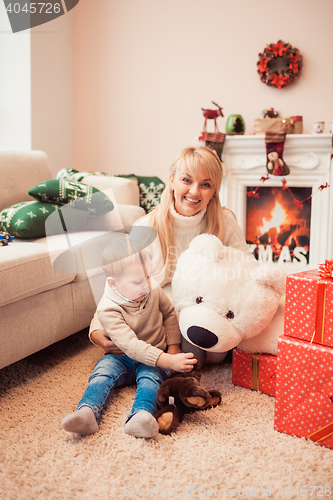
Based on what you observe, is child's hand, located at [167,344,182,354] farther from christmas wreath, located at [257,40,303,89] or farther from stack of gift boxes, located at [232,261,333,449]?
christmas wreath, located at [257,40,303,89]

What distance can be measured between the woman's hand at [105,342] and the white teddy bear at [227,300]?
0.77 feet

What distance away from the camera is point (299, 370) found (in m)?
0.97

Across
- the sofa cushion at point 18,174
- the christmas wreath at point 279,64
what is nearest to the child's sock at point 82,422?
the sofa cushion at point 18,174

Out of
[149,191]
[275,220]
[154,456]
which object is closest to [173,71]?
[149,191]

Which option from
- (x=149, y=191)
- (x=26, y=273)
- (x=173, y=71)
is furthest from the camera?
(x=173, y=71)

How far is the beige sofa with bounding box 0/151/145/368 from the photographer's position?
4.00 feet

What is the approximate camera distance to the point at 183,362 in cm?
109

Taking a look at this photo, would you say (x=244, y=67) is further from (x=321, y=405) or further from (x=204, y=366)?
(x=321, y=405)

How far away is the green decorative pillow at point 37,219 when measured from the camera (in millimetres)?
1567

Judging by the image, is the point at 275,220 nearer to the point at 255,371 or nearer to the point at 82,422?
the point at 255,371

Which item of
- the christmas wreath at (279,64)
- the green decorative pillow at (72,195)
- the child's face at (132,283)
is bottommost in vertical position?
the child's face at (132,283)

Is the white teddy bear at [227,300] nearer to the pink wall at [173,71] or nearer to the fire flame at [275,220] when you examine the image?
the fire flame at [275,220]

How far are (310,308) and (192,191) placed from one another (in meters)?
0.64

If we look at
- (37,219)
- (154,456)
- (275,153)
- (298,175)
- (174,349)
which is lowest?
(154,456)
